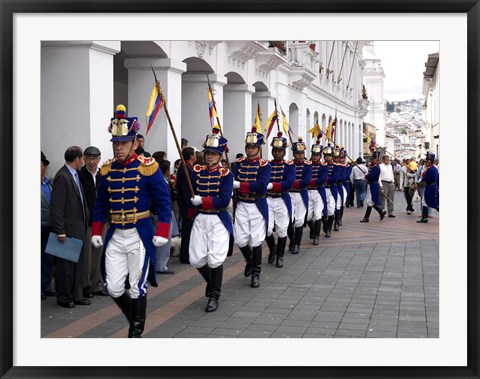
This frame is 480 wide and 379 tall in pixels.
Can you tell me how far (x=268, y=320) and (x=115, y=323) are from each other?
5.35 feet

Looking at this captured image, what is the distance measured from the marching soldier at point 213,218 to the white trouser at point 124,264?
1.68m

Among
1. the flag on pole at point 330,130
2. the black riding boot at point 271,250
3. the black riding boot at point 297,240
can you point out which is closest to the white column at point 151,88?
the black riding boot at point 297,240

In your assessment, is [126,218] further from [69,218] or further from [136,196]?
[69,218]

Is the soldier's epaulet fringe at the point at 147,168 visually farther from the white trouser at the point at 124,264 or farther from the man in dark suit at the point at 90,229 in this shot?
the man in dark suit at the point at 90,229

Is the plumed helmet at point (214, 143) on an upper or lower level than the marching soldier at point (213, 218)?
upper

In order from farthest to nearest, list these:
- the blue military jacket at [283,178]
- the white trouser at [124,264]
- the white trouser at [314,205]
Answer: the white trouser at [314,205] → the blue military jacket at [283,178] → the white trouser at [124,264]

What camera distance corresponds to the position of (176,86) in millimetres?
13148

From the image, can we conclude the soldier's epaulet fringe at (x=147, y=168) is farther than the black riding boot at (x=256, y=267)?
No

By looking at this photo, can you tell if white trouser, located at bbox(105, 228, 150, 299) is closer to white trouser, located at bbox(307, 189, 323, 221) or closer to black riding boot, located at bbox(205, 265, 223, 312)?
black riding boot, located at bbox(205, 265, 223, 312)

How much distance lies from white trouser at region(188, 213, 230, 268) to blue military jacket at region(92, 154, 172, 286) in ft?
5.18

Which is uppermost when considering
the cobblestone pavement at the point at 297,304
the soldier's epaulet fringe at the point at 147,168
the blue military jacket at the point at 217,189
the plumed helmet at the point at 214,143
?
the plumed helmet at the point at 214,143

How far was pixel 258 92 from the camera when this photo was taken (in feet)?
67.4

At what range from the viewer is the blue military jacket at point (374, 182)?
59.8 ft
